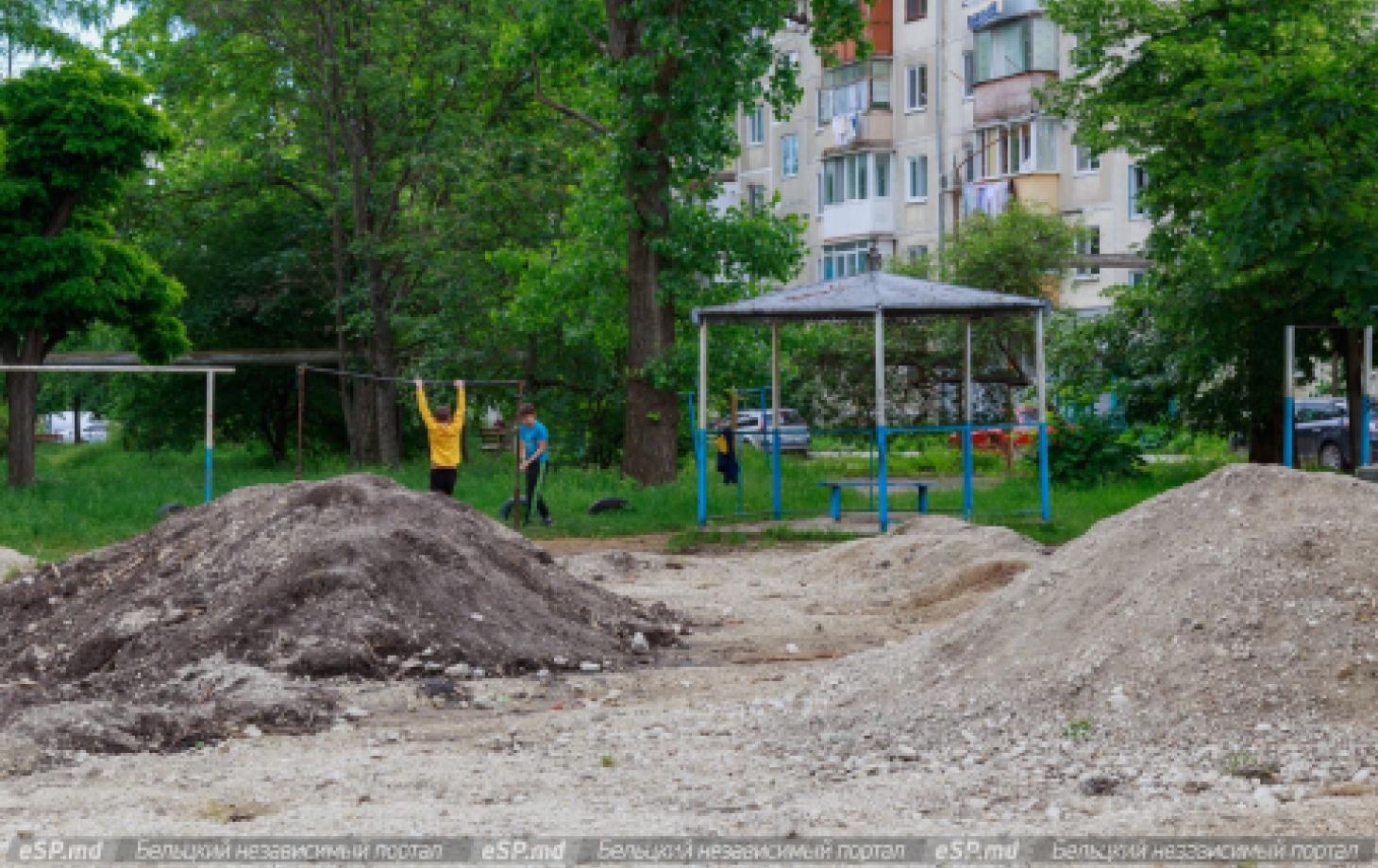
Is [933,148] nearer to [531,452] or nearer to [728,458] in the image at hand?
[728,458]

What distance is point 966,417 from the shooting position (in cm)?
2222

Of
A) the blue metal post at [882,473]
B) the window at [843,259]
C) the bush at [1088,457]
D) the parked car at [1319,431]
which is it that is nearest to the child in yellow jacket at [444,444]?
the blue metal post at [882,473]

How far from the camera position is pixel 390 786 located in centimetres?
805

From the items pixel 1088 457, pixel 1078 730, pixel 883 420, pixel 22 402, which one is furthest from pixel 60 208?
pixel 1078 730

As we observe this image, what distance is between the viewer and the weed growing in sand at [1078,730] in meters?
8.41

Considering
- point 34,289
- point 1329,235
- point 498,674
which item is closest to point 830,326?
point 1329,235

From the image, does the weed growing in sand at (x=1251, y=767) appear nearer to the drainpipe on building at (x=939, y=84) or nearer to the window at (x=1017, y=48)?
the window at (x=1017, y=48)

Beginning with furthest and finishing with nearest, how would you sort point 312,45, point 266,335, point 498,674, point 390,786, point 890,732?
point 266,335 → point 312,45 → point 498,674 → point 890,732 → point 390,786

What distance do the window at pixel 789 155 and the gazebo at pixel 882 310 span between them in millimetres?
38484

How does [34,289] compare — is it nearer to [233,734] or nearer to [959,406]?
[959,406]

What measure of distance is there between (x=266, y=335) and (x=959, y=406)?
960 inches

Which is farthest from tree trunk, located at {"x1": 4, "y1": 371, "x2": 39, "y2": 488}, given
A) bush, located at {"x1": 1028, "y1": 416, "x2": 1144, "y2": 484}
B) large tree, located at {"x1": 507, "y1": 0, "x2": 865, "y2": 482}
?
bush, located at {"x1": 1028, "y1": 416, "x2": 1144, "y2": 484}

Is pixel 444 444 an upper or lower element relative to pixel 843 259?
lower

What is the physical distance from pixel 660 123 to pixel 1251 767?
19.6 metres
